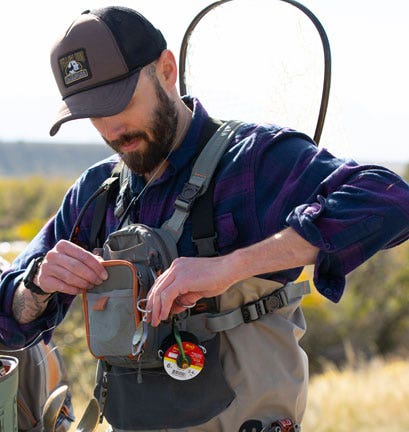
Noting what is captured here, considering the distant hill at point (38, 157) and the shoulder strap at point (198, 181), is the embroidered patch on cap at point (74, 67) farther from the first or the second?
the distant hill at point (38, 157)

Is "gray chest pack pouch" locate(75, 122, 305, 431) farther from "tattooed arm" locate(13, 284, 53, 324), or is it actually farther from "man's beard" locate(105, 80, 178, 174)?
"tattooed arm" locate(13, 284, 53, 324)

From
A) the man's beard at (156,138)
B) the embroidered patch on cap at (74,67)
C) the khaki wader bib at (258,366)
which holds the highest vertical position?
the embroidered patch on cap at (74,67)

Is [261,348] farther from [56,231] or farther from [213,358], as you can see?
[56,231]

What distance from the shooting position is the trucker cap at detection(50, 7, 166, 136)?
301 centimetres

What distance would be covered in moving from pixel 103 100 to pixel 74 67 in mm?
163

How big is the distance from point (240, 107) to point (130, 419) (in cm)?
133

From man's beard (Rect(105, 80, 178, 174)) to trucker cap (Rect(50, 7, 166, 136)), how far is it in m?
0.12

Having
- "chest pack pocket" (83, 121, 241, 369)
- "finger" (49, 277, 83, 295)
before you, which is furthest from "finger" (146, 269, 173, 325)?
"finger" (49, 277, 83, 295)

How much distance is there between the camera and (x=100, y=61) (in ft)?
9.91

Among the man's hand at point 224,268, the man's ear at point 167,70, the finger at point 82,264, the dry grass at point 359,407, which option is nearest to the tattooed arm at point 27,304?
the finger at point 82,264

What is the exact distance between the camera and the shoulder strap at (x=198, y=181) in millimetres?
2939

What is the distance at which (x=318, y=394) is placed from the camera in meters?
9.59

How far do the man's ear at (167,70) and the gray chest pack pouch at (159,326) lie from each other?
0.31 metres

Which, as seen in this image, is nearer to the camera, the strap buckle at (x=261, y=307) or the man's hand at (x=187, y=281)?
the man's hand at (x=187, y=281)
